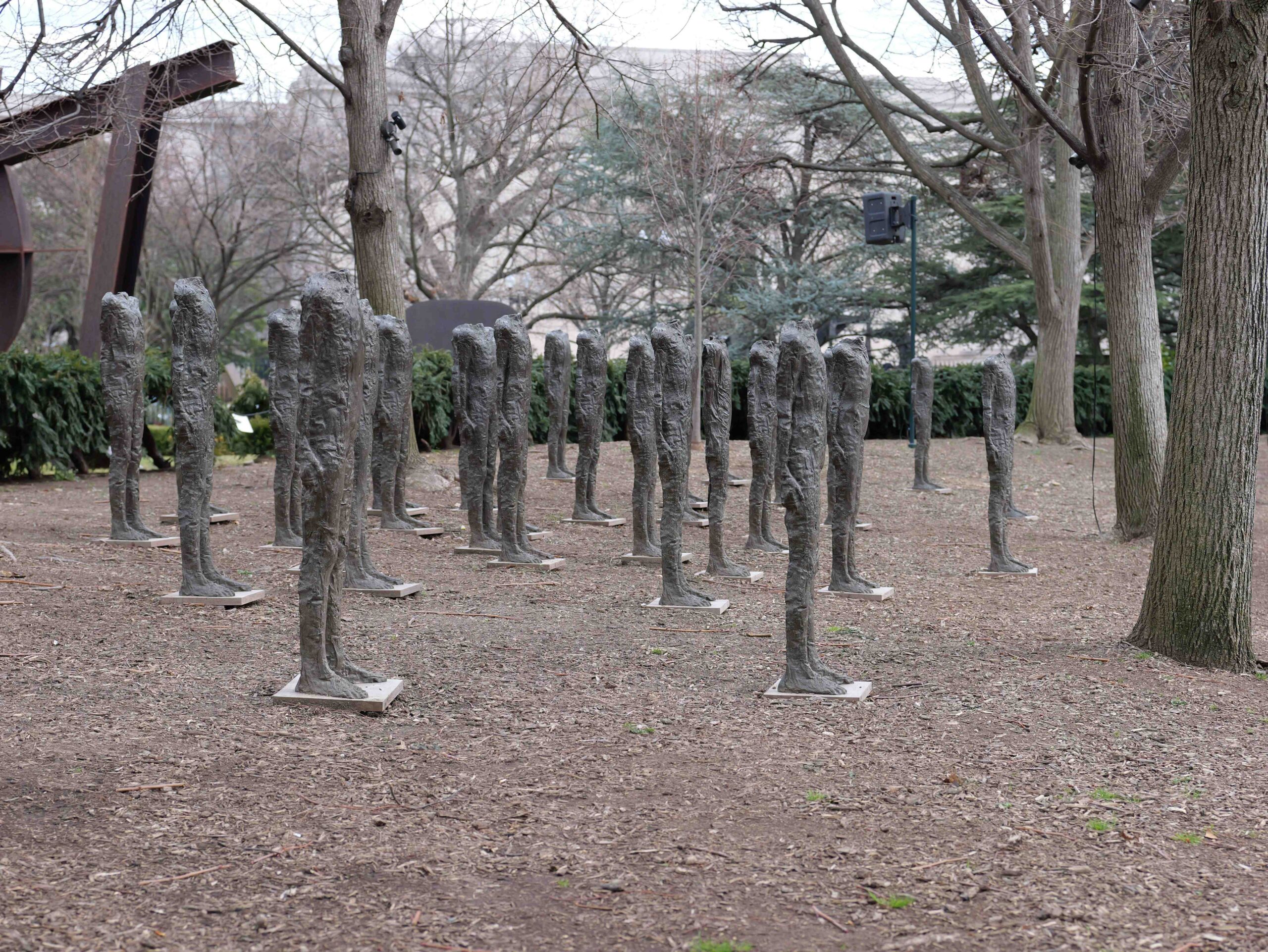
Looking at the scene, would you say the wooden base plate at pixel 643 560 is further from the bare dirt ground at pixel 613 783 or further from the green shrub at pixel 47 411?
the green shrub at pixel 47 411

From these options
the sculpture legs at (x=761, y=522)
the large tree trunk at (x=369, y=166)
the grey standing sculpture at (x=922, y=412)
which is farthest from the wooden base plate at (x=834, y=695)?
the grey standing sculpture at (x=922, y=412)

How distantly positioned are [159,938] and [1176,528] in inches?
218

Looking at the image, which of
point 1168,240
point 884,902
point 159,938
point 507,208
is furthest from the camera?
point 507,208

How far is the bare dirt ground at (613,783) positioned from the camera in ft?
11.9

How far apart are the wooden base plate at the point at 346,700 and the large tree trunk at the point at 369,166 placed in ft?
25.9

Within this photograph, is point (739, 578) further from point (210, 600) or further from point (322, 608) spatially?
point (322, 608)

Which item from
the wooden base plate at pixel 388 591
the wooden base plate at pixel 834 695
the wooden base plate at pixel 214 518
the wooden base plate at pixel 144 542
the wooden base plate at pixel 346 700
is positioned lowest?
the wooden base plate at pixel 834 695

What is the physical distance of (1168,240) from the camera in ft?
92.1

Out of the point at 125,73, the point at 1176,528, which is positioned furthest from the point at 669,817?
the point at 125,73

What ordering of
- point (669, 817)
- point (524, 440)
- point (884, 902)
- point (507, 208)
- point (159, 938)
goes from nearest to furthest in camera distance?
point (159, 938), point (884, 902), point (669, 817), point (524, 440), point (507, 208)

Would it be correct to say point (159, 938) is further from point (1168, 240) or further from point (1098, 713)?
point (1168, 240)

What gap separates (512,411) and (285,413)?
171 centimetres

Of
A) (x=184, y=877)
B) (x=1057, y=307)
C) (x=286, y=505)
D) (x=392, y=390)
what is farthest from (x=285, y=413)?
(x=1057, y=307)

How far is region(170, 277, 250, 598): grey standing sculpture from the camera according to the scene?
770 cm
